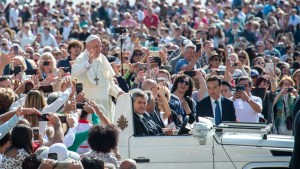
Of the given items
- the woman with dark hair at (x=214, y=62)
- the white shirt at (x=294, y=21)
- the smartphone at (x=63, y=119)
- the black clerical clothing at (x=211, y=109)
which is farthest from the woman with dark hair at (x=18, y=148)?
the white shirt at (x=294, y=21)

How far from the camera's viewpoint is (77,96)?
13.9 meters

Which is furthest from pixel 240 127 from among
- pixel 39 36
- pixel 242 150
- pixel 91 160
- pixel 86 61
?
pixel 39 36

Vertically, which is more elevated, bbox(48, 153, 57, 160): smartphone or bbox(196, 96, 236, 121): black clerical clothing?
bbox(196, 96, 236, 121): black clerical clothing

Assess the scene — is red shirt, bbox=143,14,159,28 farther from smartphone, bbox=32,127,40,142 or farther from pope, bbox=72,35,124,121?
smartphone, bbox=32,127,40,142

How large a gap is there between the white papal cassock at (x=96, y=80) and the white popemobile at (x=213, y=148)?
345 cm

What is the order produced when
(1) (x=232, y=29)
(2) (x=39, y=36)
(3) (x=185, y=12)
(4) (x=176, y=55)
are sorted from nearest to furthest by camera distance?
(4) (x=176, y=55) → (2) (x=39, y=36) → (1) (x=232, y=29) → (3) (x=185, y=12)

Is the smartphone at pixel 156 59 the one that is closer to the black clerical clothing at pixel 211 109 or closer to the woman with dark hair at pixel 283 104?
the woman with dark hair at pixel 283 104

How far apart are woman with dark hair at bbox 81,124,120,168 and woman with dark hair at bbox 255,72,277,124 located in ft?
20.7

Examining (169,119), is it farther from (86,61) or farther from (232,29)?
(232,29)

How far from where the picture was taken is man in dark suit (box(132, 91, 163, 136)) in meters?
12.8

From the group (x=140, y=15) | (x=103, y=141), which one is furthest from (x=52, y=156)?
(x=140, y=15)

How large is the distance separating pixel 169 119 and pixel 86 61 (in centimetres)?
175

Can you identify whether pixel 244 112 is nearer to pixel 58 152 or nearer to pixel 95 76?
pixel 95 76

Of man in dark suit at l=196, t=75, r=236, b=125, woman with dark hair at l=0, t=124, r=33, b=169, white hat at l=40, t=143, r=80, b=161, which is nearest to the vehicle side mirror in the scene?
white hat at l=40, t=143, r=80, b=161
